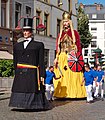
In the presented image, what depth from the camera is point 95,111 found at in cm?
1214

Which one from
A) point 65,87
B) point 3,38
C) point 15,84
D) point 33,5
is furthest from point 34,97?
point 33,5

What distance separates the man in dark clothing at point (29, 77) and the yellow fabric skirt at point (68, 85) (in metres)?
3.56

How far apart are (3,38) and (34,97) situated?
20.7 metres

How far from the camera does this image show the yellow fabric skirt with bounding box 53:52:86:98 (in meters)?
15.4

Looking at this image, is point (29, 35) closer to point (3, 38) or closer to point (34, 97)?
point (34, 97)

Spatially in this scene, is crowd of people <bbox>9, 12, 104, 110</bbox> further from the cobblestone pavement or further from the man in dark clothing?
the cobblestone pavement

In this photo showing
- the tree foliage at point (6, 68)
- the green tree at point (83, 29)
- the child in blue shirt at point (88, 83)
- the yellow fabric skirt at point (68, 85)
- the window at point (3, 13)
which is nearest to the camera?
the child in blue shirt at point (88, 83)

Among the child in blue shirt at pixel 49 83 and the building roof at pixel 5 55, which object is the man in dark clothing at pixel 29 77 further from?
the building roof at pixel 5 55

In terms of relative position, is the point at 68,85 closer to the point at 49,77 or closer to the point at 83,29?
the point at 49,77

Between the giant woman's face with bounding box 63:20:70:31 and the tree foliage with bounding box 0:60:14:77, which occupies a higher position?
the giant woman's face with bounding box 63:20:70:31

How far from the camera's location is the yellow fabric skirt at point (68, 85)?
1536 centimetres

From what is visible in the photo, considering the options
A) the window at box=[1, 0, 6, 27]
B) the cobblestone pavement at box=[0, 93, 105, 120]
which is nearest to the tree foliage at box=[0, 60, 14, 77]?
the window at box=[1, 0, 6, 27]

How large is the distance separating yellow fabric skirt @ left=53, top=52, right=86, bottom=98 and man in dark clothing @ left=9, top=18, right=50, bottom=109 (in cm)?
356

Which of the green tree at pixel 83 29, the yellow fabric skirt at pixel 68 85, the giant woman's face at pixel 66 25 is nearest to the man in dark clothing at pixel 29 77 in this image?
the yellow fabric skirt at pixel 68 85
